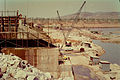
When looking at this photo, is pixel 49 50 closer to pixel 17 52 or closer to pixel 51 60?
pixel 51 60

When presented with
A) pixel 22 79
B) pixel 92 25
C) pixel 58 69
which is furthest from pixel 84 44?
pixel 92 25

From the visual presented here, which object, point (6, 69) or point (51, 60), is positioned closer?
point (6, 69)

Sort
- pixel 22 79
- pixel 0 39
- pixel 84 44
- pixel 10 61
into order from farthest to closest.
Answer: pixel 84 44, pixel 0 39, pixel 10 61, pixel 22 79

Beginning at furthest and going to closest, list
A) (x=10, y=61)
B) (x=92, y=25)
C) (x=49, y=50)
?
1. (x=92, y=25)
2. (x=49, y=50)
3. (x=10, y=61)

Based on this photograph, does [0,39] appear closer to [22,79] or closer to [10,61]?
[10,61]

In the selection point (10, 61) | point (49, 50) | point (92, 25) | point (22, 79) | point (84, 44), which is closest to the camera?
point (22, 79)

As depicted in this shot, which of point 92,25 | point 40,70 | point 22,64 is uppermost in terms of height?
point 92,25

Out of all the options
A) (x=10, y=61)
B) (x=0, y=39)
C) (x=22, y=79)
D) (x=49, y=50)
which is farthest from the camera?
(x=0, y=39)

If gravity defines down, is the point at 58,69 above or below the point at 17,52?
below

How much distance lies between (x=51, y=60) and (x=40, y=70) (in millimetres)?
1474

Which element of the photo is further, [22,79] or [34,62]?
[34,62]

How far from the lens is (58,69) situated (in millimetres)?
13469

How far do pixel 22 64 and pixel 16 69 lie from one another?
1.07 meters

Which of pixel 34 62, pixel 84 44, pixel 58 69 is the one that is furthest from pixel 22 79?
pixel 84 44
